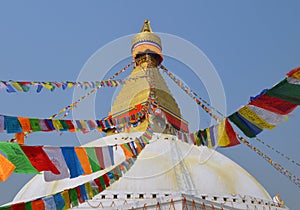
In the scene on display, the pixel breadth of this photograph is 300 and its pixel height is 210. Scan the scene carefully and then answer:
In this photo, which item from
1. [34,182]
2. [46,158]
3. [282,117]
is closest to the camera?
[46,158]

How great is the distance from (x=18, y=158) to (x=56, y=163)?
519mm

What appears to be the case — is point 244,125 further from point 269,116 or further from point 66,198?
point 66,198

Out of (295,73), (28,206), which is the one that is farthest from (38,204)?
(295,73)

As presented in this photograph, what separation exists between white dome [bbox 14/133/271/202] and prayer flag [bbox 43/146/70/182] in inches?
89.6

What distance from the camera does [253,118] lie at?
432 cm

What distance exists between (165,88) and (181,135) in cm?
803

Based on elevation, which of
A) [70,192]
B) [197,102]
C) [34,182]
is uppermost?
[197,102]

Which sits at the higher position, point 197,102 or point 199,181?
point 197,102

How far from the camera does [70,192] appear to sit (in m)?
4.34

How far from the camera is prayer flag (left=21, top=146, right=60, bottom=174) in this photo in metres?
3.64

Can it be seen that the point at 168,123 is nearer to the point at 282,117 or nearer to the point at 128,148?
the point at 128,148

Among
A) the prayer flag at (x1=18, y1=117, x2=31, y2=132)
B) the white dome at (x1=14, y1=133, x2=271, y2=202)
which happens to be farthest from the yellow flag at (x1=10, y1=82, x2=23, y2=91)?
the white dome at (x1=14, y1=133, x2=271, y2=202)

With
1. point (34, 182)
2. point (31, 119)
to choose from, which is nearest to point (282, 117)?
point (31, 119)

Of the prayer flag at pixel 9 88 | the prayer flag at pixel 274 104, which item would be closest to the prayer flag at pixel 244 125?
the prayer flag at pixel 274 104
